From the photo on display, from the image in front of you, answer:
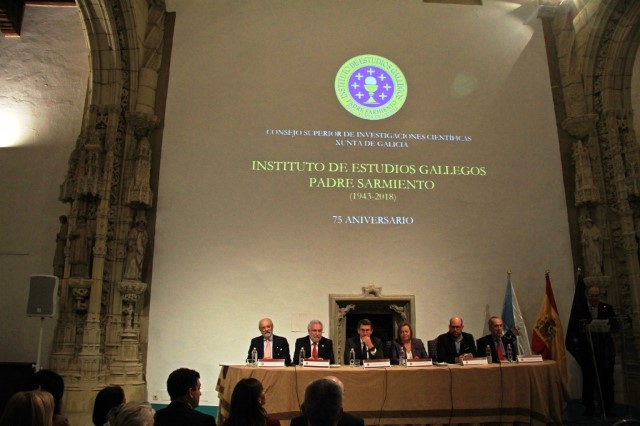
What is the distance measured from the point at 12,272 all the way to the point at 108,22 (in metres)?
3.93

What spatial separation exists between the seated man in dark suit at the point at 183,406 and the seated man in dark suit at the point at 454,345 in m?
3.49

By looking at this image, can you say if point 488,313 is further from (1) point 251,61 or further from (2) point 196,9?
(2) point 196,9

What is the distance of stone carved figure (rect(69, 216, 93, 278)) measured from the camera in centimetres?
664

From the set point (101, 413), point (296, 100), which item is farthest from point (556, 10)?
point (101, 413)

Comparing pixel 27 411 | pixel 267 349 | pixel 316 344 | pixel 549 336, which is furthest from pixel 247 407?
pixel 549 336

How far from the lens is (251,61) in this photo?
7676 millimetres

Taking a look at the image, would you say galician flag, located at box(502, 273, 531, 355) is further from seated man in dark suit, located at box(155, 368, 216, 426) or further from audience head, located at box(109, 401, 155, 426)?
audience head, located at box(109, 401, 155, 426)

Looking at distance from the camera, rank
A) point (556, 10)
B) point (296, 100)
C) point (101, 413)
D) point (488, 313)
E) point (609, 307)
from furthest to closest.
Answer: point (556, 10)
point (296, 100)
point (488, 313)
point (609, 307)
point (101, 413)

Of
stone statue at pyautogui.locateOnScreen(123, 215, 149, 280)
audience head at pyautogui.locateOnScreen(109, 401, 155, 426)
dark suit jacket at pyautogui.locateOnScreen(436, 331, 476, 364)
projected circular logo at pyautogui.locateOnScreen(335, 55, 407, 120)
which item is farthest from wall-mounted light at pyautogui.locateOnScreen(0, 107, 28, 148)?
audience head at pyautogui.locateOnScreen(109, 401, 155, 426)

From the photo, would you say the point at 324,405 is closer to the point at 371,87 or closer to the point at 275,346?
the point at 275,346

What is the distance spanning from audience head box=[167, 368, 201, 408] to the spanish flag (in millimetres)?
5216

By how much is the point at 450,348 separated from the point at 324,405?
148 inches

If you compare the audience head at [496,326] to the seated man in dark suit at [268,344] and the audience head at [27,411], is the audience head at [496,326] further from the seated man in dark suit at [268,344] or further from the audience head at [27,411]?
the audience head at [27,411]

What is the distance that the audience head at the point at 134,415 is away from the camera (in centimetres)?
206
